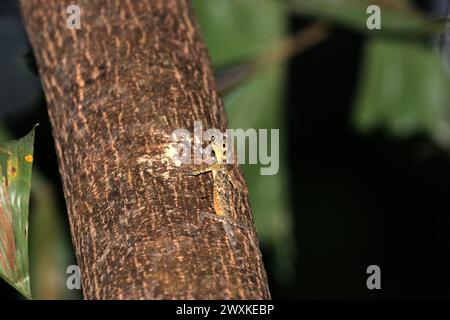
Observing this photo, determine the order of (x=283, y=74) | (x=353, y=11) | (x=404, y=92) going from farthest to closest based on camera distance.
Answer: (x=404, y=92), (x=283, y=74), (x=353, y=11)

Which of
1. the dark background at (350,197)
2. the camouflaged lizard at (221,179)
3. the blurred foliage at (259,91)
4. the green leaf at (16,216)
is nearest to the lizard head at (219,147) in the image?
the camouflaged lizard at (221,179)

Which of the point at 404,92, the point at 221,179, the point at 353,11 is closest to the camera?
the point at 221,179

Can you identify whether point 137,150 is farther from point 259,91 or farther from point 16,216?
point 259,91

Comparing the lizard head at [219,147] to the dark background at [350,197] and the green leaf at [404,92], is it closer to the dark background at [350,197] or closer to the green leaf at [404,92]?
the green leaf at [404,92]

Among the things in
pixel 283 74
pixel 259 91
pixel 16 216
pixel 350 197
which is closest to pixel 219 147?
pixel 16 216

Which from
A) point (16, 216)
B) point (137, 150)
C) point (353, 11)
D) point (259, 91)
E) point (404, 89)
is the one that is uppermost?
point (353, 11)

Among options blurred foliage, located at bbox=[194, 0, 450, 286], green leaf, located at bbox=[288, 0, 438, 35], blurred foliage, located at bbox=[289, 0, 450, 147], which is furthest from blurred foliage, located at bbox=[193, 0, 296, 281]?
blurred foliage, located at bbox=[289, 0, 450, 147]

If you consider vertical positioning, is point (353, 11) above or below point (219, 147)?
above
